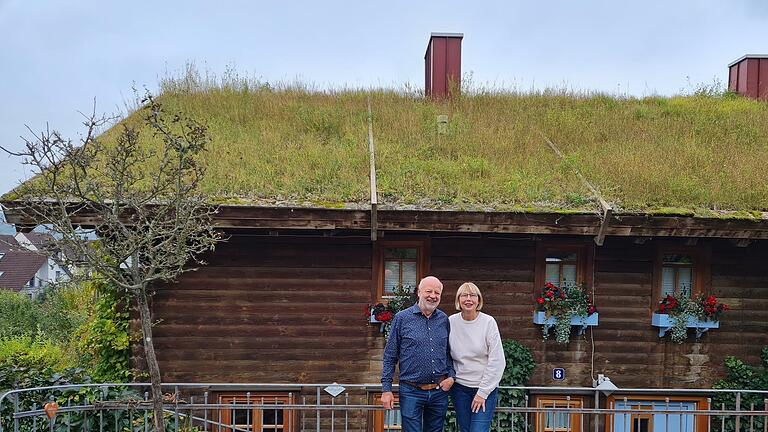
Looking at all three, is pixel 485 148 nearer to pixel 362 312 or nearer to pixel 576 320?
pixel 576 320

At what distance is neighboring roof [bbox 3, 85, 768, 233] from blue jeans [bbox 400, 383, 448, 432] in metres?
3.15

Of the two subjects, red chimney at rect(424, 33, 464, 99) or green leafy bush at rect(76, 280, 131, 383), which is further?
red chimney at rect(424, 33, 464, 99)

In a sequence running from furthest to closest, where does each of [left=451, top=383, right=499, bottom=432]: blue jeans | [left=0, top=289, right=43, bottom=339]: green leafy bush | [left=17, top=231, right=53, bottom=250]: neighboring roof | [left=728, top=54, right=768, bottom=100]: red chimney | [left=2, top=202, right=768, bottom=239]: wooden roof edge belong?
1. [left=0, top=289, right=43, bottom=339]: green leafy bush
2. [left=728, top=54, right=768, bottom=100]: red chimney
3. [left=2, top=202, right=768, bottom=239]: wooden roof edge
4. [left=17, top=231, right=53, bottom=250]: neighboring roof
5. [left=451, top=383, right=499, bottom=432]: blue jeans

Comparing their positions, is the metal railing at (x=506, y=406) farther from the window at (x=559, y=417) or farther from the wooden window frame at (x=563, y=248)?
the wooden window frame at (x=563, y=248)

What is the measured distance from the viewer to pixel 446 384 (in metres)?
5.11

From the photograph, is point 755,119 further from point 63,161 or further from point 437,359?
point 63,161

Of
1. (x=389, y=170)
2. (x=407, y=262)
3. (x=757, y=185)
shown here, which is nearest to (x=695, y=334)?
(x=757, y=185)

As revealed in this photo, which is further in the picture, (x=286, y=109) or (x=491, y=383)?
(x=286, y=109)

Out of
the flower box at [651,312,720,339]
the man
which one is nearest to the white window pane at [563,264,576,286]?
the flower box at [651,312,720,339]

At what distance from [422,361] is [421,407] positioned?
18.8 inches

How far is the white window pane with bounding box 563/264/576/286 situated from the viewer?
8930 mm

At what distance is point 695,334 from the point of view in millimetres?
8859

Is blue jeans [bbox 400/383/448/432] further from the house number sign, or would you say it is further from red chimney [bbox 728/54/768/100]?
red chimney [bbox 728/54/768/100]

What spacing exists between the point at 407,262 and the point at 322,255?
51.2 inches
